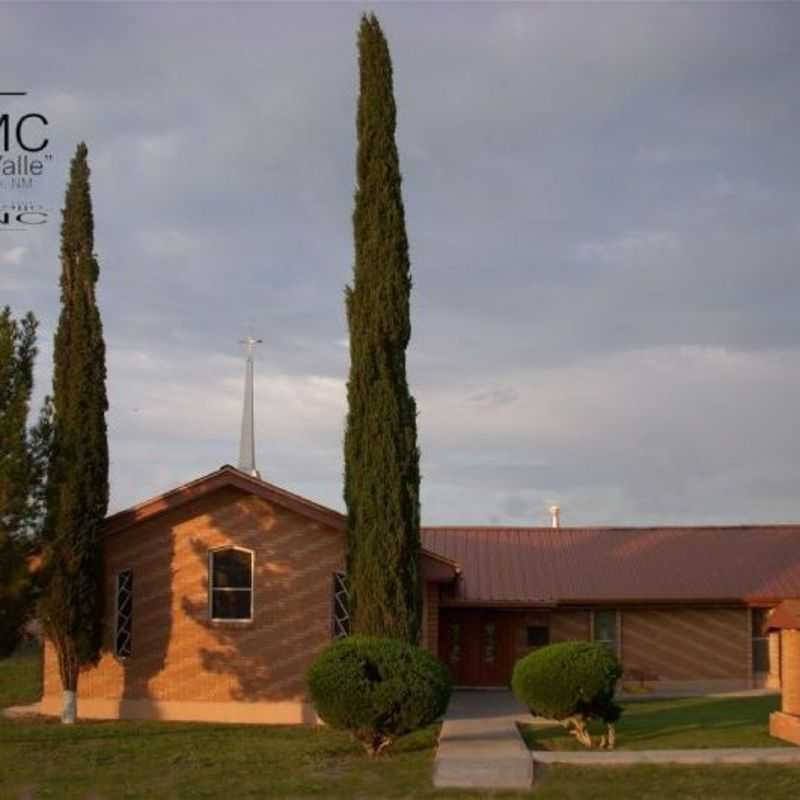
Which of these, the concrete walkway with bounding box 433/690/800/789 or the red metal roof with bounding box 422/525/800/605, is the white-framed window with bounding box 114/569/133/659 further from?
the red metal roof with bounding box 422/525/800/605

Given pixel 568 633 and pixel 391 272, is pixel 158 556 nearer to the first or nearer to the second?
pixel 391 272

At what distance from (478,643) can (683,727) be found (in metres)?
11.1

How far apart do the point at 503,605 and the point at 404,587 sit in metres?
11.5

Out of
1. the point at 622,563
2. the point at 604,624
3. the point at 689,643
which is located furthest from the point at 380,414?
the point at 622,563

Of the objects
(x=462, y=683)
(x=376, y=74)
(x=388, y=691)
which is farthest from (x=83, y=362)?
(x=462, y=683)

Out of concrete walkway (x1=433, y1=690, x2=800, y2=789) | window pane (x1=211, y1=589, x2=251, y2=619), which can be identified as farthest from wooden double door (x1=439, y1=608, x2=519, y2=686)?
concrete walkway (x1=433, y1=690, x2=800, y2=789)

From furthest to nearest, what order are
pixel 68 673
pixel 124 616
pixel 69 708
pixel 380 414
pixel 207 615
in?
pixel 124 616, pixel 207 615, pixel 68 673, pixel 69 708, pixel 380 414

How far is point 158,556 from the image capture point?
25578mm

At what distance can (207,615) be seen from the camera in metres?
25.3

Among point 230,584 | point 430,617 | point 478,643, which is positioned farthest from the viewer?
point 478,643

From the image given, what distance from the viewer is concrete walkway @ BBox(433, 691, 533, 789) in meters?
16.6

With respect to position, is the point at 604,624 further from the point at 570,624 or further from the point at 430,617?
the point at 430,617

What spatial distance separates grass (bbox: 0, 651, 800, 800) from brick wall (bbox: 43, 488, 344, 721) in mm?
2142

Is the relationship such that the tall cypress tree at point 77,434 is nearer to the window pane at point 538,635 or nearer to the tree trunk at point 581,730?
the tree trunk at point 581,730
